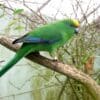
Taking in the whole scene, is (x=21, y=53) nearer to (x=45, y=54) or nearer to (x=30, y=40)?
(x=30, y=40)

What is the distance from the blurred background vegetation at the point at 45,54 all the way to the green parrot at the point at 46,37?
1059 mm

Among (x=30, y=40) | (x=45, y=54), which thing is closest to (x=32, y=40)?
(x=30, y=40)

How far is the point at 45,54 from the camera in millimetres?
3027

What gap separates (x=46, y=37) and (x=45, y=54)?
1.47 metres

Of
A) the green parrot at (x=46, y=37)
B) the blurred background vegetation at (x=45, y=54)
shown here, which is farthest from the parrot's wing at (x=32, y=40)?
the blurred background vegetation at (x=45, y=54)

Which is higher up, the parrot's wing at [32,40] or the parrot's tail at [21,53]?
the parrot's wing at [32,40]

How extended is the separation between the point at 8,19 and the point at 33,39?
4.44ft

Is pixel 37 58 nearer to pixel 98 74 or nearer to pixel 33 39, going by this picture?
pixel 33 39

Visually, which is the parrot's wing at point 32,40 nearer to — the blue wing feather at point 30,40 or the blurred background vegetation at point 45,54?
the blue wing feather at point 30,40

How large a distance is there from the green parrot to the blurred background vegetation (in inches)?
41.7

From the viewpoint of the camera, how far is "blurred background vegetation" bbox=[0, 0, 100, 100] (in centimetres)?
281

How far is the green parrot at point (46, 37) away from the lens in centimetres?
148

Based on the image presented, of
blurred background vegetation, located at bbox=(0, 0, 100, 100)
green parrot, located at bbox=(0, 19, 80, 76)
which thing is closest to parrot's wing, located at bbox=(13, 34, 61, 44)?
green parrot, located at bbox=(0, 19, 80, 76)

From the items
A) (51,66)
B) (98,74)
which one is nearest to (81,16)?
(98,74)
